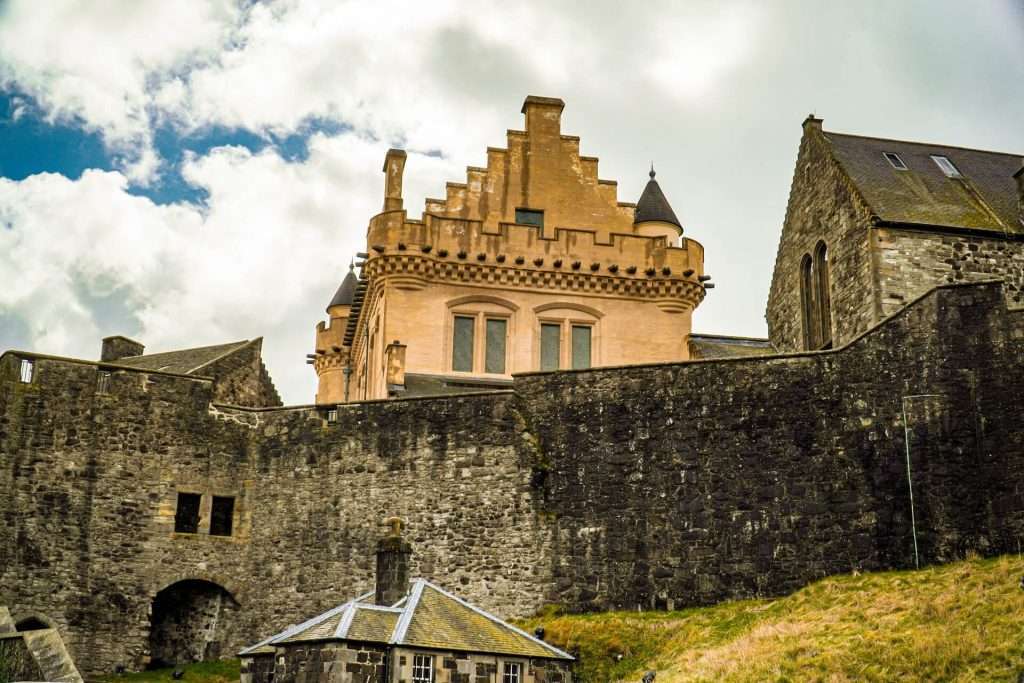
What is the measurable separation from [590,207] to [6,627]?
2233 cm

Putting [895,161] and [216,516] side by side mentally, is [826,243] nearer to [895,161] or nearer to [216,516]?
[895,161]

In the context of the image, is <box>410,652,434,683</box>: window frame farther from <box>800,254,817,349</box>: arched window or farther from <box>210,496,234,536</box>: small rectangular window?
<box>800,254,817,349</box>: arched window

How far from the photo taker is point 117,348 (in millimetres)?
43875

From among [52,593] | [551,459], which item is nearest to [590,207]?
[551,459]

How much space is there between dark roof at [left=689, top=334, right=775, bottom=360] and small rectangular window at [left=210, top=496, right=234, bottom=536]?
1525 cm

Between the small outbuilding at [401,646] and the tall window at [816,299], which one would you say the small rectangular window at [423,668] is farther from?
the tall window at [816,299]

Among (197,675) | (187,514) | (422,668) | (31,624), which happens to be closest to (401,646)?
(422,668)

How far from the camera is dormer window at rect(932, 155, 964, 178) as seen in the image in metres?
41.7

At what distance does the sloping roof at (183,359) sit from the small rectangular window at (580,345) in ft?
32.7

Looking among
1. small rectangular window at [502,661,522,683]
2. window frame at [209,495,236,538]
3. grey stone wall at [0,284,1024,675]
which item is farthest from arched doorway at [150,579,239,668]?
small rectangular window at [502,661,522,683]

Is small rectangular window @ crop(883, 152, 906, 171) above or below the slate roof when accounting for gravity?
above

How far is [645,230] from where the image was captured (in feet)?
153

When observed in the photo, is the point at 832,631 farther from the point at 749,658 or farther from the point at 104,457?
the point at 104,457

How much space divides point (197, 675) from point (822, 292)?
20294 millimetres
